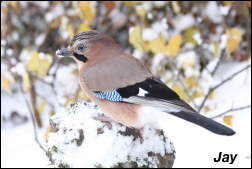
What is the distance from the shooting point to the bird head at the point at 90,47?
3104mm

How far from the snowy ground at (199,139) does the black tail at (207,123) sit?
478 mm

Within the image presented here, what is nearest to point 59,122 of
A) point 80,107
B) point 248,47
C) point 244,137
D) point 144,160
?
point 80,107

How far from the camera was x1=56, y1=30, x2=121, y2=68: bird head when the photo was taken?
10.2 feet

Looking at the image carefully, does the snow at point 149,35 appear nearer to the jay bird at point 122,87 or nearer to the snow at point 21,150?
the snow at point 21,150

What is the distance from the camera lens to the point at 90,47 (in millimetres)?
3127

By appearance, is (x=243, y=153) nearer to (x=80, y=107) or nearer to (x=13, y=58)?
(x=80, y=107)

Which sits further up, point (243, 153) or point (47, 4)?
point (47, 4)

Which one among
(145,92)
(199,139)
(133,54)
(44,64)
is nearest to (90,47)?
(145,92)

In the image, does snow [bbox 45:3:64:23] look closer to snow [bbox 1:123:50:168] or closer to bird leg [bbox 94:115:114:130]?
snow [bbox 1:123:50:168]

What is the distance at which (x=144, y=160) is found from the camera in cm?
301

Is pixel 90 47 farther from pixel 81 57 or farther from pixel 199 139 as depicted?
pixel 199 139

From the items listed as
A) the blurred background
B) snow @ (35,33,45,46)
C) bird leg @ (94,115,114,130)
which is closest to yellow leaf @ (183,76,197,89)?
the blurred background

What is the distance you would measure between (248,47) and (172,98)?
2.59 meters

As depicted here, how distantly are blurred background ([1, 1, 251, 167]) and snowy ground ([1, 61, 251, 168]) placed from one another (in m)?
0.01
